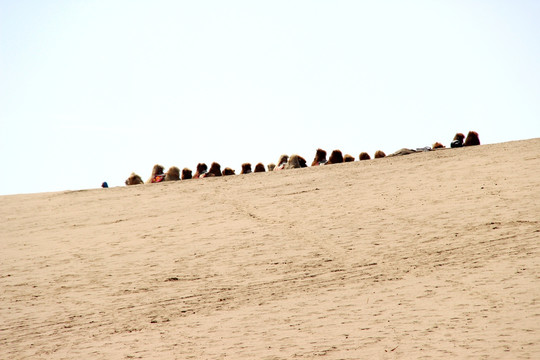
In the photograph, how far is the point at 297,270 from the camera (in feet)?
41.4

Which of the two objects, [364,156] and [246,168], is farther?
[246,168]

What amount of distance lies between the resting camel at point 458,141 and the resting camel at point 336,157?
4071 mm

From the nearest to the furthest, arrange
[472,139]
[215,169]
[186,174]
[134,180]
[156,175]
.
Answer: [472,139], [215,169], [186,174], [156,175], [134,180]

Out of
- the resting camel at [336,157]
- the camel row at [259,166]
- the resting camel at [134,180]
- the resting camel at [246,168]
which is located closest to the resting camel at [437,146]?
the camel row at [259,166]

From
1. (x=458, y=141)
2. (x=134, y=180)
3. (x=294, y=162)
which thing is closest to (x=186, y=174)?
(x=134, y=180)

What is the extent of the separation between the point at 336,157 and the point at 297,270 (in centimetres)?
1259

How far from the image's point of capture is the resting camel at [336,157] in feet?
81.3

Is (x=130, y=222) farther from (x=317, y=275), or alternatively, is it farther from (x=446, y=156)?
(x=446, y=156)

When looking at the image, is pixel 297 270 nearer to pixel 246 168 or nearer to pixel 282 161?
pixel 246 168

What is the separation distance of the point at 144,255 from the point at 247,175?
8982 mm

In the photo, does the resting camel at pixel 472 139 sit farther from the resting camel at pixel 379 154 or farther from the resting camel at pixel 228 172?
the resting camel at pixel 228 172

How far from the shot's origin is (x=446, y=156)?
21797 mm

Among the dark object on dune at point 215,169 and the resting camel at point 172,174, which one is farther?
the resting camel at point 172,174

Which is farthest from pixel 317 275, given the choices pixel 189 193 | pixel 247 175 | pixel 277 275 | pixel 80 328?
pixel 247 175
